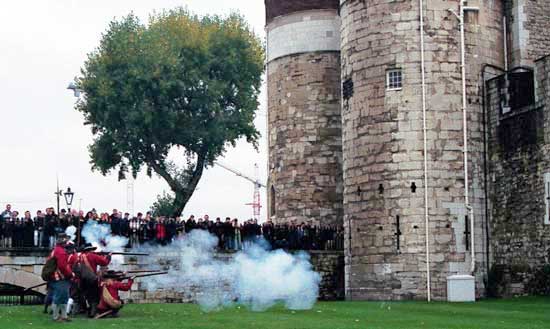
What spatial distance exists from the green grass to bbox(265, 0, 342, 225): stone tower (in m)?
14.7

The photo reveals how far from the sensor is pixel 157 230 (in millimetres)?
36656

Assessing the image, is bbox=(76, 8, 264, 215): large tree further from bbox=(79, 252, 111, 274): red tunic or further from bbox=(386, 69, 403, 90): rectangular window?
bbox=(79, 252, 111, 274): red tunic

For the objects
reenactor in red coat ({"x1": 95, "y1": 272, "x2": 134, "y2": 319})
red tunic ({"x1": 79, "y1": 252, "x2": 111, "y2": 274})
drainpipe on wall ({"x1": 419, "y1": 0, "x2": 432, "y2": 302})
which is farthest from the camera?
drainpipe on wall ({"x1": 419, "y1": 0, "x2": 432, "y2": 302})

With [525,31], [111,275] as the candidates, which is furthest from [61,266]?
[525,31]

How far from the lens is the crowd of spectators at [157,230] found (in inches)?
1375

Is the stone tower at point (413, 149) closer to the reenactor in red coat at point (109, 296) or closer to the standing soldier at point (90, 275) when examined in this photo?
the reenactor in red coat at point (109, 296)

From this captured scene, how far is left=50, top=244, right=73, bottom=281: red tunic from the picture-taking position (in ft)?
74.6

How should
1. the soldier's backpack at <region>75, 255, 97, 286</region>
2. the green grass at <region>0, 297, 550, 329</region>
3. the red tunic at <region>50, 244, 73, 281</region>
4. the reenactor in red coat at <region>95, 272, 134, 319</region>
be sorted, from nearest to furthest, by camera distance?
the green grass at <region>0, 297, 550, 329</region> < the red tunic at <region>50, 244, 73, 281</region> < the soldier's backpack at <region>75, 255, 97, 286</region> < the reenactor in red coat at <region>95, 272, 134, 319</region>

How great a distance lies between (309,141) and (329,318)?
21760 millimetres

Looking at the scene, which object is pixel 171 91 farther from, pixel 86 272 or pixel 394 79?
pixel 86 272

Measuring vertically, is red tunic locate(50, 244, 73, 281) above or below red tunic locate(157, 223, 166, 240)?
below

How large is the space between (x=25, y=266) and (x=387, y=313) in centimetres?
1409

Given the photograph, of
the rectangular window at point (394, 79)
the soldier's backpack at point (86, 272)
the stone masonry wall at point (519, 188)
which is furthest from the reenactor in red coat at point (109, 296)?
the stone masonry wall at point (519, 188)

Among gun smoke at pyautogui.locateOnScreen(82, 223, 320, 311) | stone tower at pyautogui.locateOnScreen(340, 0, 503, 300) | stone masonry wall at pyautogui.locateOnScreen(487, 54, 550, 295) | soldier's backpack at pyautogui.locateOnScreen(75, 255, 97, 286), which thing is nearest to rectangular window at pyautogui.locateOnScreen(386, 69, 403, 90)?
stone tower at pyautogui.locateOnScreen(340, 0, 503, 300)
